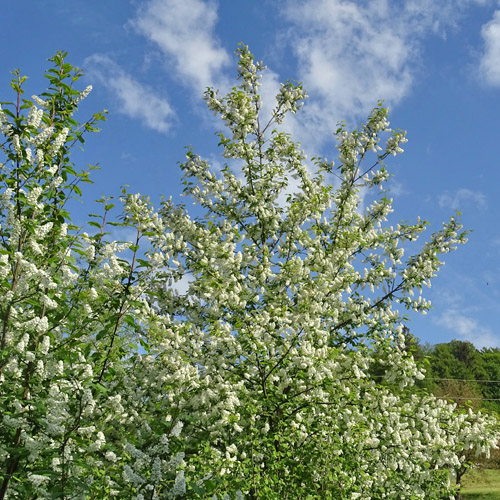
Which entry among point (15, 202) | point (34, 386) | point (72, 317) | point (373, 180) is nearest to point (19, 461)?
point (34, 386)

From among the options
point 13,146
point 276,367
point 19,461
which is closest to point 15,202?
point 13,146

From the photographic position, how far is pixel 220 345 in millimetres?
7492

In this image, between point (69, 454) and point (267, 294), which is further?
point (267, 294)

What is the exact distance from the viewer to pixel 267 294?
8.59 m

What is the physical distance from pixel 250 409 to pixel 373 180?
6.31m

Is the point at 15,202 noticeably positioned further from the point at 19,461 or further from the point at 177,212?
the point at 177,212

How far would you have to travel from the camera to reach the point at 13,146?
15.8 ft

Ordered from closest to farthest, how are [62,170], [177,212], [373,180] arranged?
[62,170]
[177,212]
[373,180]

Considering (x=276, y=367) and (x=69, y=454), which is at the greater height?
(x=276, y=367)

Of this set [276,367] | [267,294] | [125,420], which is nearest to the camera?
[125,420]

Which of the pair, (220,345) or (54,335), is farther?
(220,345)

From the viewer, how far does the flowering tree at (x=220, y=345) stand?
13.8 ft

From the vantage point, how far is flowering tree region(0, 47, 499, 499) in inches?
166

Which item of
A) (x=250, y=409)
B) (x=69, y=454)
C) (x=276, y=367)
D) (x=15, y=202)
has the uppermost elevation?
(x=15, y=202)
